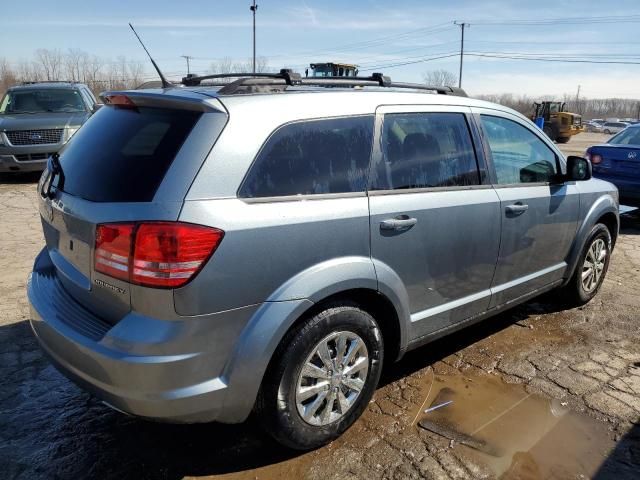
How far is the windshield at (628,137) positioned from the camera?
8.45m

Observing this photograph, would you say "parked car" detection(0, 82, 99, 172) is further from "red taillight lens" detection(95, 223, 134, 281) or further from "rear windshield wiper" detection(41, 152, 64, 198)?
"red taillight lens" detection(95, 223, 134, 281)

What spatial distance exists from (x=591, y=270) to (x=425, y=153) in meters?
2.56

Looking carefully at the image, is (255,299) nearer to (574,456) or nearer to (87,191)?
(87,191)

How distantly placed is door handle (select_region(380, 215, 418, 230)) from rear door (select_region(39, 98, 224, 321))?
1.00 m

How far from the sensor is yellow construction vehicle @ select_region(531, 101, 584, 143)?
109ft

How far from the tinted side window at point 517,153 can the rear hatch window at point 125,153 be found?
7.01 feet

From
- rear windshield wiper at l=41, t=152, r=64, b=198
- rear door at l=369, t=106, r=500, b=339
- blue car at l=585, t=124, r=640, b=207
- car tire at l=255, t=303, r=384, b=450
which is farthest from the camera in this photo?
blue car at l=585, t=124, r=640, b=207

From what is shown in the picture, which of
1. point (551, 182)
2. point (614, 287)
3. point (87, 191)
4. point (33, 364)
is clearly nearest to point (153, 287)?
point (87, 191)

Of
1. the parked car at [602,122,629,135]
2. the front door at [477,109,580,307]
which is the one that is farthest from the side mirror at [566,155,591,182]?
the parked car at [602,122,629,135]

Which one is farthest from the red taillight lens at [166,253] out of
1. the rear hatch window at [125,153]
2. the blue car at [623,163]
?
the blue car at [623,163]

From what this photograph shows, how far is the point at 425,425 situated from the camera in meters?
2.97

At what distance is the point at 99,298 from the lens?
2314 mm

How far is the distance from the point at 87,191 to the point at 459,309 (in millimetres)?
2257

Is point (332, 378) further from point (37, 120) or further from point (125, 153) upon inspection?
point (37, 120)
